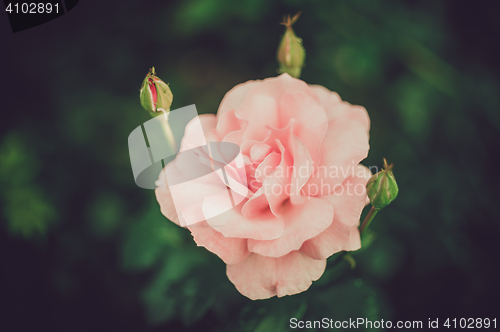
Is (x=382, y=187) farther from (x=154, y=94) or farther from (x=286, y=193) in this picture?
(x=154, y=94)

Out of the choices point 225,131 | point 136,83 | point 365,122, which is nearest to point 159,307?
point 225,131

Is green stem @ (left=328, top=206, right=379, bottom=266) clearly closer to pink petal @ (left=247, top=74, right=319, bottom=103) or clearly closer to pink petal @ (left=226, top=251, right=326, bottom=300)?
pink petal @ (left=226, top=251, right=326, bottom=300)

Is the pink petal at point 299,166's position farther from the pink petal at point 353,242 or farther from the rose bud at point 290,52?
the rose bud at point 290,52

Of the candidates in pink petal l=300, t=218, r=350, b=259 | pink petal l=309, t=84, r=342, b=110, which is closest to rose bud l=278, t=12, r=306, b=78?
pink petal l=309, t=84, r=342, b=110

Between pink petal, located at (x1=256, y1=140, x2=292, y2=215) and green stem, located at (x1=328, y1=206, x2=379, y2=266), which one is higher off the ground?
pink petal, located at (x1=256, y1=140, x2=292, y2=215)

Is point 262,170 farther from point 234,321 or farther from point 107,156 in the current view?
point 107,156

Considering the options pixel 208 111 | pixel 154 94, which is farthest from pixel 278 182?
pixel 208 111

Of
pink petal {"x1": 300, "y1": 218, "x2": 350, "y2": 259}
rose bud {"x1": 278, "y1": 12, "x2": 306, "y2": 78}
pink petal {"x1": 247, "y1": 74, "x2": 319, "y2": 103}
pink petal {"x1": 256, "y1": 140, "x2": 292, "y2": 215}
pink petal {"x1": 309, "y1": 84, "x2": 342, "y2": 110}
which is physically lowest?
pink petal {"x1": 300, "y1": 218, "x2": 350, "y2": 259}
